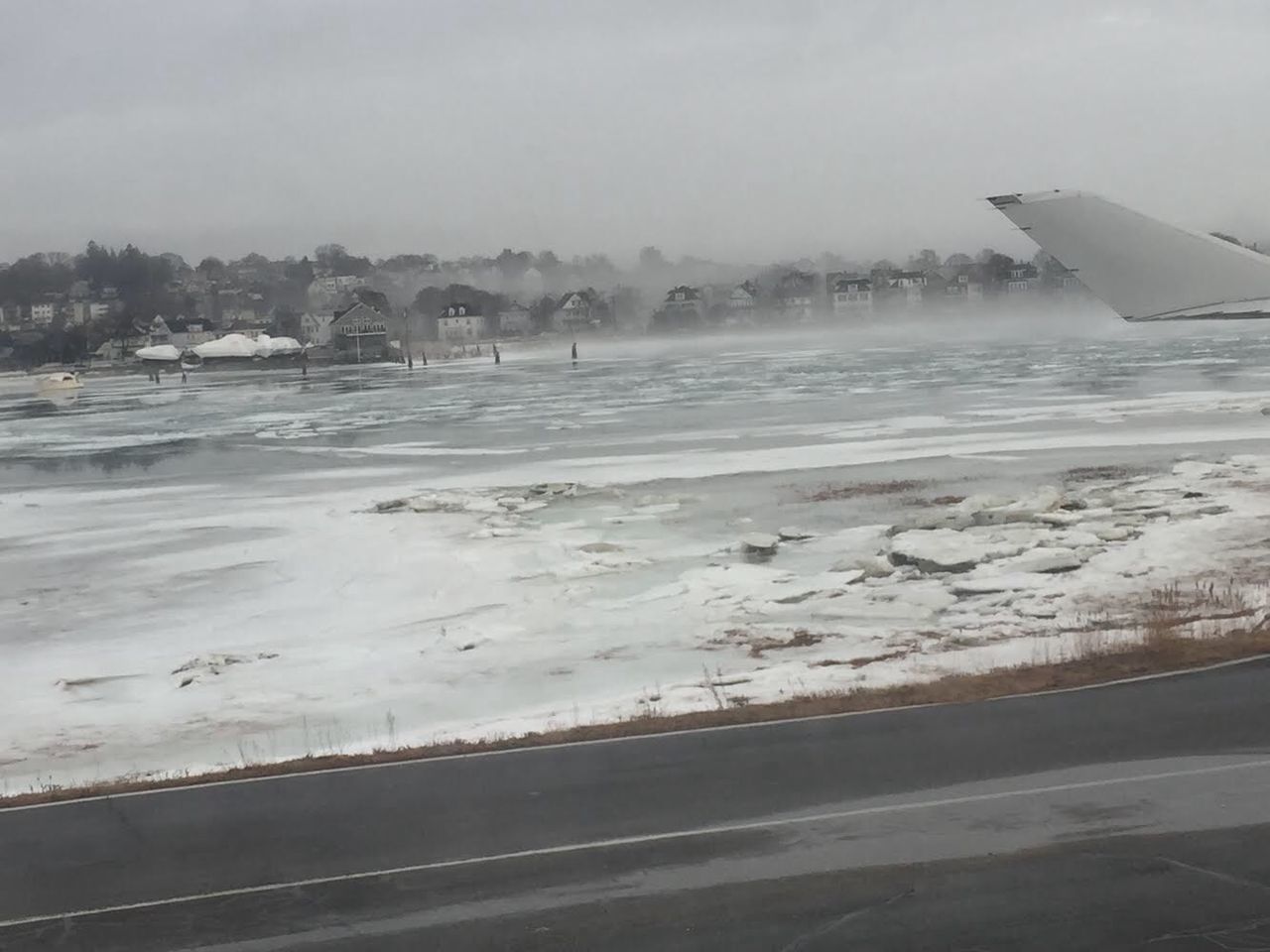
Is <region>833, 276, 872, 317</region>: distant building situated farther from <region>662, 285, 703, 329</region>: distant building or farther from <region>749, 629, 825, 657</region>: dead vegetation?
<region>749, 629, 825, 657</region>: dead vegetation

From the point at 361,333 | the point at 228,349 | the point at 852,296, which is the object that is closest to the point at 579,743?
the point at 228,349

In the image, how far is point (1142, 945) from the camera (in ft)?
22.8

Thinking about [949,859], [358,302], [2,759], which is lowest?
[2,759]

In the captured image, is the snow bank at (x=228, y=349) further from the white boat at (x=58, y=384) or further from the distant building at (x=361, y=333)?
the white boat at (x=58, y=384)

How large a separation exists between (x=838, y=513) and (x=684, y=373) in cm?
5125

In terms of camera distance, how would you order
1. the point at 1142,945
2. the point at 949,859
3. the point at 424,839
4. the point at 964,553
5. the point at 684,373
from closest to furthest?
the point at 1142,945, the point at 949,859, the point at 424,839, the point at 964,553, the point at 684,373

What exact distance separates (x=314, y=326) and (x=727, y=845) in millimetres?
177486

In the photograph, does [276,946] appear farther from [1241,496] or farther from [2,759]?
[1241,496]

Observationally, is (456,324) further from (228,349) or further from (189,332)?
(228,349)

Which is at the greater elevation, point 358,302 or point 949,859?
point 358,302

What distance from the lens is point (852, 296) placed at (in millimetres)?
171500

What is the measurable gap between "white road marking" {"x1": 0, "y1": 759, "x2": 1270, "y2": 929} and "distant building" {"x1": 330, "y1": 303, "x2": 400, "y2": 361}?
123 metres

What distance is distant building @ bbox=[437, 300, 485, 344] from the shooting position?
17425cm

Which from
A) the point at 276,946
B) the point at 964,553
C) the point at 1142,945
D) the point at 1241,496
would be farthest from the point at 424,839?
the point at 1241,496
